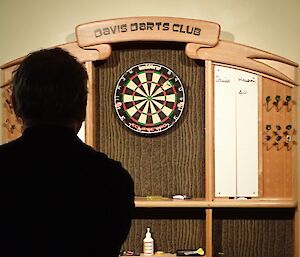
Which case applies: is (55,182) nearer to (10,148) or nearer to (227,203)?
(10,148)

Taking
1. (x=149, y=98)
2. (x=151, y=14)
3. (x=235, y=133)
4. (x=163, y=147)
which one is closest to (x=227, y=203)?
(x=235, y=133)

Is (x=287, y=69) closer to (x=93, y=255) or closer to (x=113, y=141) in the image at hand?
(x=113, y=141)

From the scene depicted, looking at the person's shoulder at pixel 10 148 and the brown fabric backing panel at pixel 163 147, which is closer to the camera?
the person's shoulder at pixel 10 148

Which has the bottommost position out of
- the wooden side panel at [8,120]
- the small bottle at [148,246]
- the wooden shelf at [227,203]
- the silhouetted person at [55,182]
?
the small bottle at [148,246]

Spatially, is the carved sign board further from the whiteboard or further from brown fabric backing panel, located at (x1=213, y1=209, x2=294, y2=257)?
brown fabric backing panel, located at (x1=213, y1=209, x2=294, y2=257)

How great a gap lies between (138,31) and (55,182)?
6.82ft

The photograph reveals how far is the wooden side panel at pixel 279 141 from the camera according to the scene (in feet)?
10.6

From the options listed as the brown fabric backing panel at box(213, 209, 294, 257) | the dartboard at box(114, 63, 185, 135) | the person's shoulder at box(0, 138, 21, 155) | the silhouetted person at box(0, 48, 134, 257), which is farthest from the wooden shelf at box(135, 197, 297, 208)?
the person's shoulder at box(0, 138, 21, 155)

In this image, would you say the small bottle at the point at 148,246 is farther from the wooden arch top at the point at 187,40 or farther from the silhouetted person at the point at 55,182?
the silhouetted person at the point at 55,182

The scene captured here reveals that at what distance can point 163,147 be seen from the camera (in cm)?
339

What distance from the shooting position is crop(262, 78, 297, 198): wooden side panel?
322 cm

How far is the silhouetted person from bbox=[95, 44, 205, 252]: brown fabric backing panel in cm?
198

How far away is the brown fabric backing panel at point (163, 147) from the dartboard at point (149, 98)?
0.15 ft

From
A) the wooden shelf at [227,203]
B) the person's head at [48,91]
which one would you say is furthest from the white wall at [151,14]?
the person's head at [48,91]
